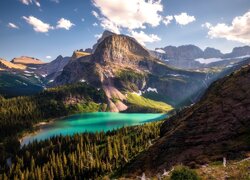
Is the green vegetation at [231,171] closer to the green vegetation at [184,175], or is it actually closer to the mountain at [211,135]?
the mountain at [211,135]

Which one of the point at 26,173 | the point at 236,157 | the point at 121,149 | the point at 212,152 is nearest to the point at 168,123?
the point at 212,152

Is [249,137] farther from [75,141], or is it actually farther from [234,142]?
[75,141]

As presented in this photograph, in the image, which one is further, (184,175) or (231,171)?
(231,171)

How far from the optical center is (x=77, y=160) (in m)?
121

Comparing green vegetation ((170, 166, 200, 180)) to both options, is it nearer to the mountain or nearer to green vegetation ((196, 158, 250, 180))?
green vegetation ((196, 158, 250, 180))

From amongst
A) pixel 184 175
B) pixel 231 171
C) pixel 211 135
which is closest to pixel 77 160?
pixel 211 135

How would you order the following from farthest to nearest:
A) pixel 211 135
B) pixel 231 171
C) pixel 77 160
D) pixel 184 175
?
pixel 77 160
pixel 211 135
pixel 231 171
pixel 184 175

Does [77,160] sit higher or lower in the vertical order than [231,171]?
lower

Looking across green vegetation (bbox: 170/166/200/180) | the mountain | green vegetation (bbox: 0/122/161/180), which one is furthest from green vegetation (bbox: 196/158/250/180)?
green vegetation (bbox: 0/122/161/180)

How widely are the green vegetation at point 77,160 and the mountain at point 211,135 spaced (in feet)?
104

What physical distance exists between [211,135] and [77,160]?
267ft

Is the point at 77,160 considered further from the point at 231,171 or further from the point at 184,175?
the point at 184,175

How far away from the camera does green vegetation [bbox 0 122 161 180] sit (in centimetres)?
11006

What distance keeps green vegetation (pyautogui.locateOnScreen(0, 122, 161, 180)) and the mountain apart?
31.6 m
